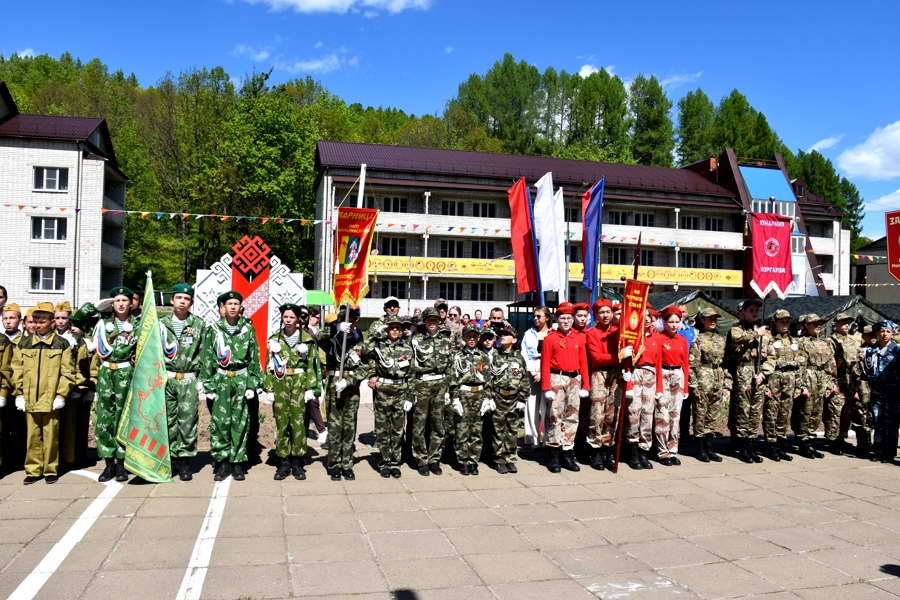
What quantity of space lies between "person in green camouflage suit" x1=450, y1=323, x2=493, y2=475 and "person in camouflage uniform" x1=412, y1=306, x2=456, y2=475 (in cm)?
14

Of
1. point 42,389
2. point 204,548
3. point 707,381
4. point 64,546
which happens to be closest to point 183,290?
point 42,389

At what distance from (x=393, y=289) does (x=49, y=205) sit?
58.6ft

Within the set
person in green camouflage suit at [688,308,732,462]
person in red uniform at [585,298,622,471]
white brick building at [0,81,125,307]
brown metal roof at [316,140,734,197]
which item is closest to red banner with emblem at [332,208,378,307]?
person in red uniform at [585,298,622,471]

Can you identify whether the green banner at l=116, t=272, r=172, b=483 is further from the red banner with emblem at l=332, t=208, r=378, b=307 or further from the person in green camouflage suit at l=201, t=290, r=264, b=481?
the red banner with emblem at l=332, t=208, r=378, b=307

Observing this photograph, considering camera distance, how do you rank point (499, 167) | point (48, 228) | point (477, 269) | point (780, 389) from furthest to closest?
point (499, 167)
point (477, 269)
point (48, 228)
point (780, 389)

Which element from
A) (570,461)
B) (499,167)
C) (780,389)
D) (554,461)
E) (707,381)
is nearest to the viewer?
(554,461)

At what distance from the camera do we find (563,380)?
26.3ft

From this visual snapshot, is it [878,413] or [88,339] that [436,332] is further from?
[878,413]

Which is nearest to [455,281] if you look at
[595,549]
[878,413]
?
[878,413]

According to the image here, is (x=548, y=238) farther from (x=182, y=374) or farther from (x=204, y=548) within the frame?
(x=204, y=548)

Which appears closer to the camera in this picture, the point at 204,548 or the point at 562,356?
the point at 204,548

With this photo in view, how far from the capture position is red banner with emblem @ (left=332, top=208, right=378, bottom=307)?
7.86 meters

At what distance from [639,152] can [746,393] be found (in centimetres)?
5529

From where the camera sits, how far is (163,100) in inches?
1879
